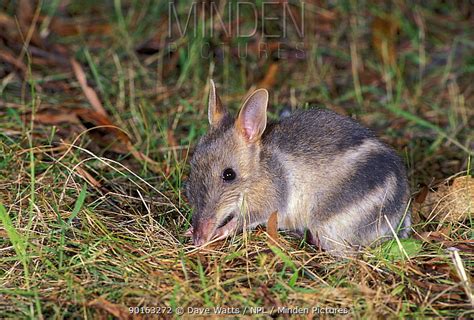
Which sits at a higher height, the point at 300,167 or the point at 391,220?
the point at 300,167

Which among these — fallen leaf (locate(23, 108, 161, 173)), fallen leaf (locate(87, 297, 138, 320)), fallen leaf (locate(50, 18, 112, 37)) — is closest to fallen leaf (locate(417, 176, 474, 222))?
fallen leaf (locate(87, 297, 138, 320))

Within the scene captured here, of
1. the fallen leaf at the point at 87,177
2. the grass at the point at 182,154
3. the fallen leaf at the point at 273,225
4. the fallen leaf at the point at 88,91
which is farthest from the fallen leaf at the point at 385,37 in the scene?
the fallen leaf at the point at 87,177

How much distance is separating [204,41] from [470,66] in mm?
2760

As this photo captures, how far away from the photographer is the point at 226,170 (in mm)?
4484

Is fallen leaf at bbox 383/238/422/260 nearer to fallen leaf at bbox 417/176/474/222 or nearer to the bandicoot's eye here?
fallen leaf at bbox 417/176/474/222

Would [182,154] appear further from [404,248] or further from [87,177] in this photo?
[404,248]

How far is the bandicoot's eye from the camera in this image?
4.47 meters

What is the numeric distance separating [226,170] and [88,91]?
2515 mm

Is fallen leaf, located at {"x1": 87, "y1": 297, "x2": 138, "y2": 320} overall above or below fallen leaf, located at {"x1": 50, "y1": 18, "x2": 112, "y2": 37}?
below

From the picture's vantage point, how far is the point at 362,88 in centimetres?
739

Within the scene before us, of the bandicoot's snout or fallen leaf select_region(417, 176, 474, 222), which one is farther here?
fallen leaf select_region(417, 176, 474, 222)

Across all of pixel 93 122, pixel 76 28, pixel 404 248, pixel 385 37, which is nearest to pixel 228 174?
pixel 404 248

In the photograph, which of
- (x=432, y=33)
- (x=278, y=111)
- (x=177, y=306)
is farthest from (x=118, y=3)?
(x=177, y=306)

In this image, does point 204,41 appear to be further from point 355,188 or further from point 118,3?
point 355,188
